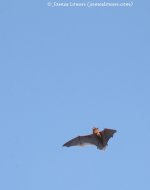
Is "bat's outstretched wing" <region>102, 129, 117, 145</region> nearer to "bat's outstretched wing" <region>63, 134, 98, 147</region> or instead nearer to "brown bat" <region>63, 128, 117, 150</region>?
"brown bat" <region>63, 128, 117, 150</region>

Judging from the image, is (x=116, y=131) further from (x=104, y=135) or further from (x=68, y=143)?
(x=68, y=143)

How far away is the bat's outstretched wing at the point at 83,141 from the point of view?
168 ft

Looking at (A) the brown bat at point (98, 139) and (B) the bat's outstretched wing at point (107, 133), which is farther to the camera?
(B) the bat's outstretched wing at point (107, 133)

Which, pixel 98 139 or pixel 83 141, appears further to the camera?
pixel 83 141

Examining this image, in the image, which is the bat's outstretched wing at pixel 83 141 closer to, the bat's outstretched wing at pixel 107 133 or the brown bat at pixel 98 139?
the brown bat at pixel 98 139

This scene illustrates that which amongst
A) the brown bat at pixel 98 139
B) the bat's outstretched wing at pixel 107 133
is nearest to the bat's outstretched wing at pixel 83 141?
the brown bat at pixel 98 139

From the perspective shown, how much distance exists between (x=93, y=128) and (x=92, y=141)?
159 cm

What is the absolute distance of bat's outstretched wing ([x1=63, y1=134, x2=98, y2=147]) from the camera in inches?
2015

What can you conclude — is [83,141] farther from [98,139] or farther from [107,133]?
[107,133]

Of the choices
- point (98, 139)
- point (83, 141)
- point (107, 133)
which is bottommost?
point (98, 139)

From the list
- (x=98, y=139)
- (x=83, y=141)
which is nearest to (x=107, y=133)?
(x=98, y=139)

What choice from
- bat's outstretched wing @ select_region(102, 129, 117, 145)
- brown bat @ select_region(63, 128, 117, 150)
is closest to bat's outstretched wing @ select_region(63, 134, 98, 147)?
brown bat @ select_region(63, 128, 117, 150)

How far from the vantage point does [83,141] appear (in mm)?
52031

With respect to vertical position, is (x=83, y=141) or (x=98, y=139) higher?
(x=83, y=141)
